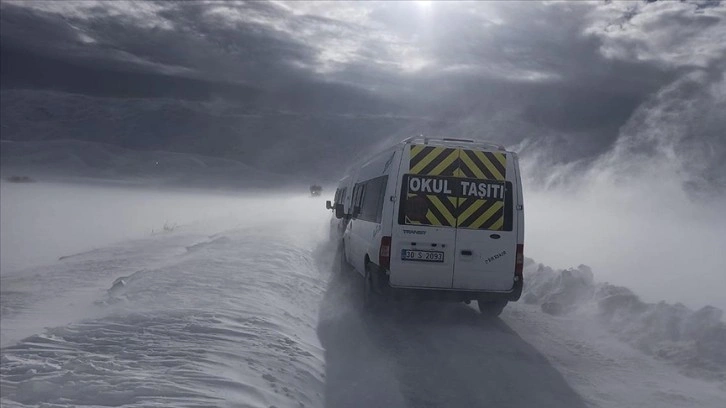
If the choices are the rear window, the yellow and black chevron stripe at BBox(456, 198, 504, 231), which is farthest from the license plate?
the yellow and black chevron stripe at BBox(456, 198, 504, 231)

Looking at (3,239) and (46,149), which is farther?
(46,149)

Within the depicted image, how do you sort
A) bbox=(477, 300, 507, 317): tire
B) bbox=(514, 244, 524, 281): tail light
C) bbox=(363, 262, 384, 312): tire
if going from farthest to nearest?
bbox=(363, 262, 384, 312): tire, bbox=(477, 300, 507, 317): tire, bbox=(514, 244, 524, 281): tail light

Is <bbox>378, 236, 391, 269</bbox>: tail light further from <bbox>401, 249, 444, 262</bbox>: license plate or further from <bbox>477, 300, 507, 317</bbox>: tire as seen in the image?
<bbox>477, 300, 507, 317</bbox>: tire

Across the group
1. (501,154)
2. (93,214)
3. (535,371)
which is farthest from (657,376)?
(93,214)

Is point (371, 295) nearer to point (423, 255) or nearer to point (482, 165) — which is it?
point (423, 255)

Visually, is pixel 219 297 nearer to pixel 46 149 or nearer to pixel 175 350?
pixel 175 350

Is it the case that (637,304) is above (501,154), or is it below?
below

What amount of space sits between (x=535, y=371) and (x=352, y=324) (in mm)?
2979

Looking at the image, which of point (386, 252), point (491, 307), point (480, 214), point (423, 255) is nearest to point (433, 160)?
point (480, 214)

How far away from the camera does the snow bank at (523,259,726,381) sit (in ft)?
25.3

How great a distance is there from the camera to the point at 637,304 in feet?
32.4

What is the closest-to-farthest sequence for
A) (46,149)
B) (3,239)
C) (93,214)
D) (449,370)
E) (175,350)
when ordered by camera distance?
1. (175,350)
2. (449,370)
3. (3,239)
4. (93,214)
5. (46,149)

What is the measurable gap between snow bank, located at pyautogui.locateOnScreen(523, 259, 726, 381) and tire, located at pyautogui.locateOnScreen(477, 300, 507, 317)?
1.16m


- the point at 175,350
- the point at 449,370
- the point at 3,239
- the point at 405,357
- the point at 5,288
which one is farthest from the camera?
the point at 3,239
